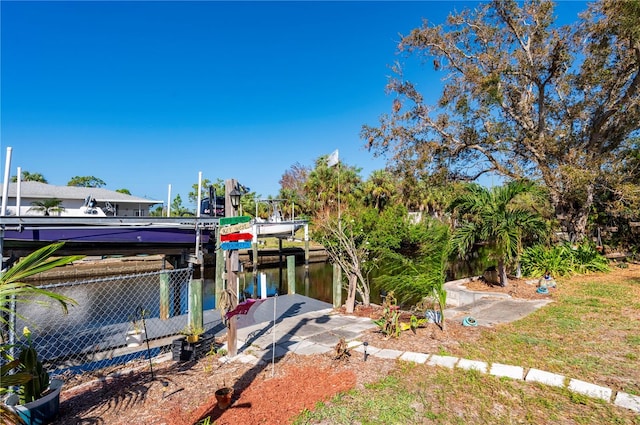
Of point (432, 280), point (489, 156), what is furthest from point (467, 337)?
point (489, 156)

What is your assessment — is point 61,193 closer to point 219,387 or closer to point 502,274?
point 219,387

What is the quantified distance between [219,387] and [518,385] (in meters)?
3.09

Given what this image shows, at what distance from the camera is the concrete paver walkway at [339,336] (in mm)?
3470

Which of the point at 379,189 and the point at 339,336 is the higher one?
the point at 379,189

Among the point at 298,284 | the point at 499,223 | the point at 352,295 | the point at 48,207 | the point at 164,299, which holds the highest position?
the point at 48,207

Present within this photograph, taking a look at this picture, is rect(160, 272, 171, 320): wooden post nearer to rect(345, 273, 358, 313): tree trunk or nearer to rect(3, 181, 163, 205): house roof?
rect(345, 273, 358, 313): tree trunk

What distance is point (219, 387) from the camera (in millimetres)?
3684

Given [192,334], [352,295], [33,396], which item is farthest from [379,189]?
[33,396]

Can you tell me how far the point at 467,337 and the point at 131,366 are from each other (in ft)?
15.1

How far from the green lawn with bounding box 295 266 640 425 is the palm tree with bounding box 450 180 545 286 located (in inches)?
99.7

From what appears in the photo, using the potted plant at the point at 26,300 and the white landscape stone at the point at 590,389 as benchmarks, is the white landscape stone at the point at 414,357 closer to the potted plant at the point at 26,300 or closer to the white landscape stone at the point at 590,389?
the white landscape stone at the point at 590,389

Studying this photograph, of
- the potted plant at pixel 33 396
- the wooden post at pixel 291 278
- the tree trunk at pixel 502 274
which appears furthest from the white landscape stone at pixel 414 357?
the wooden post at pixel 291 278

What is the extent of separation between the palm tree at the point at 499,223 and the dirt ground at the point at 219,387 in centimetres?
383

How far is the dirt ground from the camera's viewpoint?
3.09m
